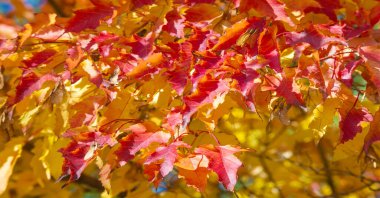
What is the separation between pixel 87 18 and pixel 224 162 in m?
0.46

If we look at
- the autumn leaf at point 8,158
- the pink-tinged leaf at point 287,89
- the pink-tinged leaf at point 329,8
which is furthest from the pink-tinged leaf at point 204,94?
Result: the autumn leaf at point 8,158

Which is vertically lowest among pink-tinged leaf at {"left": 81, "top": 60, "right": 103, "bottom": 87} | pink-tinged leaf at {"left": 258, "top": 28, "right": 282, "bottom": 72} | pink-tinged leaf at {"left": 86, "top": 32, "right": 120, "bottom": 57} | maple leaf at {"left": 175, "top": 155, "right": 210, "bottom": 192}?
maple leaf at {"left": 175, "top": 155, "right": 210, "bottom": 192}

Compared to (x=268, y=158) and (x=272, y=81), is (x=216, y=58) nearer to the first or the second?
(x=272, y=81)

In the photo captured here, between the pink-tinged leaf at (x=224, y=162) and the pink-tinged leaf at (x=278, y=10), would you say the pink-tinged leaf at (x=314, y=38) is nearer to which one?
the pink-tinged leaf at (x=278, y=10)

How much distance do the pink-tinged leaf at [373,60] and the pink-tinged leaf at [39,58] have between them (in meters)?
0.70

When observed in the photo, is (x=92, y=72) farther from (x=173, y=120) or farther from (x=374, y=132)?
(x=374, y=132)

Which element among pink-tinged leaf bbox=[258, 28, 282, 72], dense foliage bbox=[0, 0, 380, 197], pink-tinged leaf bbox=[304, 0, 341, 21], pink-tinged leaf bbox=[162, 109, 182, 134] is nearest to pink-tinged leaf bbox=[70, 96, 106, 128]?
dense foliage bbox=[0, 0, 380, 197]

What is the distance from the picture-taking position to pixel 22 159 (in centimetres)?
191

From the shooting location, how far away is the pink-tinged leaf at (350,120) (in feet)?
3.40

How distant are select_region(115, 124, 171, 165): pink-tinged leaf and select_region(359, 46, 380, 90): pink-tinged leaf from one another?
436 millimetres

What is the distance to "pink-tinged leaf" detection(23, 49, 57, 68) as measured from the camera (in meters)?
1.13

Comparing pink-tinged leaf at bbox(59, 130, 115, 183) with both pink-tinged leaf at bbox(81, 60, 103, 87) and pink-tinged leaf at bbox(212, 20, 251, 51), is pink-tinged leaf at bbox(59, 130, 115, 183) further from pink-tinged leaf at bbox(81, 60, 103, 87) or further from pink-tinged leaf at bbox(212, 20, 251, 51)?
pink-tinged leaf at bbox(212, 20, 251, 51)

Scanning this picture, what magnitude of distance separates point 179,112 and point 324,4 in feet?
2.00

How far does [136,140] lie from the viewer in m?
1.04
